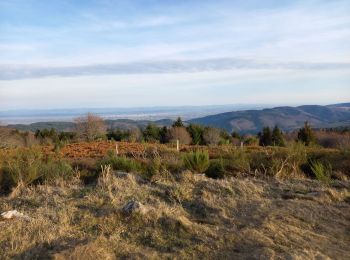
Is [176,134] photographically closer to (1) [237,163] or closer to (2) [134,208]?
(1) [237,163]

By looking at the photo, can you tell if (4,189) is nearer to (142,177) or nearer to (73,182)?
(73,182)

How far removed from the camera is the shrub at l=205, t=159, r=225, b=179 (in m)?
10.0

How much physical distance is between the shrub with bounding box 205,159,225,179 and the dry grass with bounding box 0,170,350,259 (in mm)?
1859

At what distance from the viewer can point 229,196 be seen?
7.20 metres

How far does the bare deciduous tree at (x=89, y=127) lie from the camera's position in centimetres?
4769

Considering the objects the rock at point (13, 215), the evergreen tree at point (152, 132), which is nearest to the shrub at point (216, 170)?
the rock at point (13, 215)

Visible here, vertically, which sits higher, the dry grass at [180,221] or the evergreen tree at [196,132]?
the dry grass at [180,221]

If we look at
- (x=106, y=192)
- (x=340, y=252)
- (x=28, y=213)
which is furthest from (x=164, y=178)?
(x=340, y=252)

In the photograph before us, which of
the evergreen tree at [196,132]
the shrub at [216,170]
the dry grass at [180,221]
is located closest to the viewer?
the dry grass at [180,221]

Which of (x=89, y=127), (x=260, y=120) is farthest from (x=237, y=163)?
(x=260, y=120)

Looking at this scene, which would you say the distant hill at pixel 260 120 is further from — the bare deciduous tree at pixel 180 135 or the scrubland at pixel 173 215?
the scrubland at pixel 173 215

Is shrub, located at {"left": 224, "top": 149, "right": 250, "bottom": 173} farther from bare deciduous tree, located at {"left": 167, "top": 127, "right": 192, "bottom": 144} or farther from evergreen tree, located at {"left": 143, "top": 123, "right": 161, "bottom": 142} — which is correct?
evergreen tree, located at {"left": 143, "top": 123, "right": 161, "bottom": 142}

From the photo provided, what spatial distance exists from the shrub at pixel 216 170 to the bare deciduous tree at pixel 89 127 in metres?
37.1

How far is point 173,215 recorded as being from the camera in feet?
19.8
